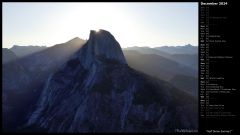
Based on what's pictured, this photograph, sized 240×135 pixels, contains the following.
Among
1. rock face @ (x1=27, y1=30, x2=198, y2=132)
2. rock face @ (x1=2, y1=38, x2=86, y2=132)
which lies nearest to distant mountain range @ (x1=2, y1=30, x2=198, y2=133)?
rock face @ (x1=27, y1=30, x2=198, y2=132)

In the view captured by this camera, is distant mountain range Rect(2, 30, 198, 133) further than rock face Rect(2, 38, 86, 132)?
No

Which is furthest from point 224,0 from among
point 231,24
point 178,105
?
point 178,105

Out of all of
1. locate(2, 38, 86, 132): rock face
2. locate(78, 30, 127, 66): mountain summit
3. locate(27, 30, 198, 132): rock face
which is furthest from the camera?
locate(2, 38, 86, 132): rock face

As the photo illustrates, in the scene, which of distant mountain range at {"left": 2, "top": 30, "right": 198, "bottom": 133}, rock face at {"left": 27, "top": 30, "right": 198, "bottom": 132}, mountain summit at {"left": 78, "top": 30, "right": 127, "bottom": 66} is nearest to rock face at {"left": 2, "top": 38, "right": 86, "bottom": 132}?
distant mountain range at {"left": 2, "top": 30, "right": 198, "bottom": 133}

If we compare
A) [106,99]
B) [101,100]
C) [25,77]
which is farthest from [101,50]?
[25,77]

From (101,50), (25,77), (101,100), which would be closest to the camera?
(101,100)

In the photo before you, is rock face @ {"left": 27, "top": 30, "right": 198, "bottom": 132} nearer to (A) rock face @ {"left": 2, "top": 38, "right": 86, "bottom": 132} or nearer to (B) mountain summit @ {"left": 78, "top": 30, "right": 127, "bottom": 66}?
(B) mountain summit @ {"left": 78, "top": 30, "right": 127, "bottom": 66}

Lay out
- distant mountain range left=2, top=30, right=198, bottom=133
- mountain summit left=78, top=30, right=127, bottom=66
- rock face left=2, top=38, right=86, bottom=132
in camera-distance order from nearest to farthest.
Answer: distant mountain range left=2, top=30, right=198, bottom=133
mountain summit left=78, top=30, right=127, bottom=66
rock face left=2, top=38, right=86, bottom=132

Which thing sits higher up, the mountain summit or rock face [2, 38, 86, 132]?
the mountain summit

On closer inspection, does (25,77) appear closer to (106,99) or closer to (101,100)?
(101,100)
